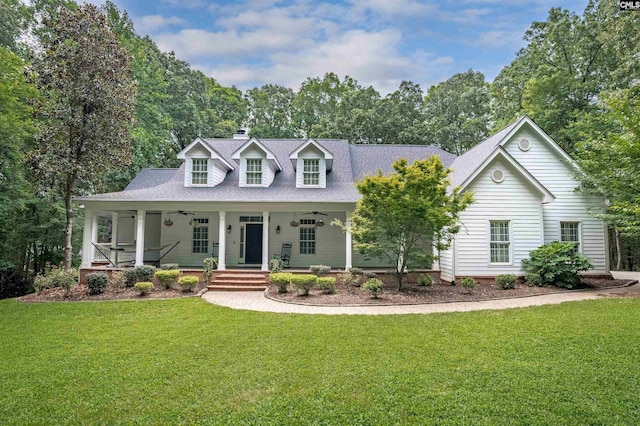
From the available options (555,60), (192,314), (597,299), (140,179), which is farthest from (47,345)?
(555,60)

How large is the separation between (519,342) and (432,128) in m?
26.0

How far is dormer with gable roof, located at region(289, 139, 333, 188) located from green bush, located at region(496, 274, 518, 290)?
7832 millimetres

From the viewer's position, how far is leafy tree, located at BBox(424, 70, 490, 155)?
2908cm

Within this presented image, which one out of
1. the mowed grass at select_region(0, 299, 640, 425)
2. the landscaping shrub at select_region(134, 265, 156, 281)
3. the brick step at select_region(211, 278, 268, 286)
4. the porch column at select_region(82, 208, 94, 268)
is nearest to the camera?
the mowed grass at select_region(0, 299, 640, 425)

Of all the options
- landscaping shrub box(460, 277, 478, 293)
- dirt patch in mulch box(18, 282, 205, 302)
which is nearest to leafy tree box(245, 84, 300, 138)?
dirt patch in mulch box(18, 282, 205, 302)

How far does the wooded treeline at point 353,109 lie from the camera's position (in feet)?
41.4

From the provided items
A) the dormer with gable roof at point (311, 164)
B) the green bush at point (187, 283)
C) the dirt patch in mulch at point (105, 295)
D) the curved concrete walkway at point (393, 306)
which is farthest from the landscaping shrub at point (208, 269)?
the dormer with gable roof at point (311, 164)

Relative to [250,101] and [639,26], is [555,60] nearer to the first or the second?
[639,26]

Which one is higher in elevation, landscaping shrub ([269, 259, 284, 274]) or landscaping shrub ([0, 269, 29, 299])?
landscaping shrub ([269, 259, 284, 274])

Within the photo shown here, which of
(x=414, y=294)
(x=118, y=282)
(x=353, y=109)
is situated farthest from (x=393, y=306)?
(x=353, y=109)

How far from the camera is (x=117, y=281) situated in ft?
39.2

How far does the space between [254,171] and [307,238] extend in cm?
396

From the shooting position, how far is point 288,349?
589 centimetres

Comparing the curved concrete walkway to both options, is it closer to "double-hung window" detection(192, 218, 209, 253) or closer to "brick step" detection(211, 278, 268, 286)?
"brick step" detection(211, 278, 268, 286)
